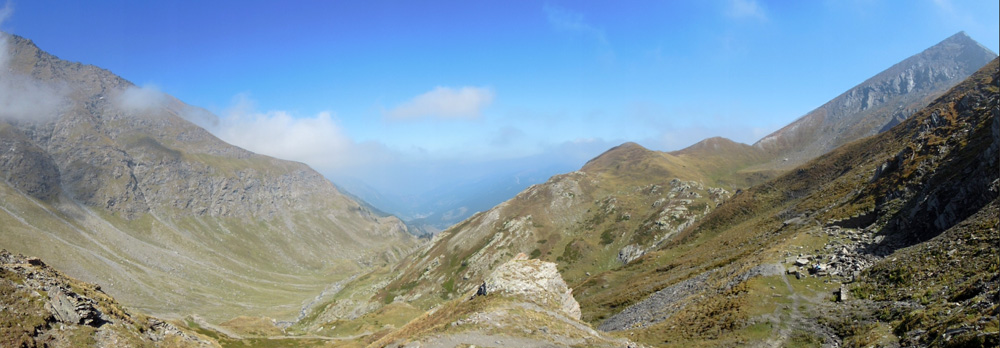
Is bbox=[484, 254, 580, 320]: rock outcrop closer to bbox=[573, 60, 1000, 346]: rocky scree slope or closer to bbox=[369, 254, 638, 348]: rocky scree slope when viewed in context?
bbox=[369, 254, 638, 348]: rocky scree slope

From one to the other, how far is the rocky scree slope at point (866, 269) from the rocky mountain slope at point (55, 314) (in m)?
47.5

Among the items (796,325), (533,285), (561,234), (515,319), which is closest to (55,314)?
(515,319)

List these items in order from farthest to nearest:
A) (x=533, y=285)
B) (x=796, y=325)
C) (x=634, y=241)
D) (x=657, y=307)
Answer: (x=634, y=241) < (x=657, y=307) < (x=533, y=285) < (x=796, y=325)

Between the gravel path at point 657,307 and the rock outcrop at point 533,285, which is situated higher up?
the rock outcrop at point 533,285

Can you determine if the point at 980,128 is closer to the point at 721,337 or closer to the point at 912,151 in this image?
the point at 912,151

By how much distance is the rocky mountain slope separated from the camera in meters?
27.0

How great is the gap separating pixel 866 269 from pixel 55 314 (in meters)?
69.2

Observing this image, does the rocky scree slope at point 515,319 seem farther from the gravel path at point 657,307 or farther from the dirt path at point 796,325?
the dirt path at point 796,325

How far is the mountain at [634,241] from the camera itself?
56.5 m

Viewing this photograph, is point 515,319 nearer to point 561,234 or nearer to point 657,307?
point 657,307

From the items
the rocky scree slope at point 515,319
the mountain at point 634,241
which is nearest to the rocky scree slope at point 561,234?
the mountain at point 634,241

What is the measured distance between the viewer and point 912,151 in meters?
59.8

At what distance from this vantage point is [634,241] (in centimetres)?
12675

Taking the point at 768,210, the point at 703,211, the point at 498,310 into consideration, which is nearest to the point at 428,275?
the point at 703,211
